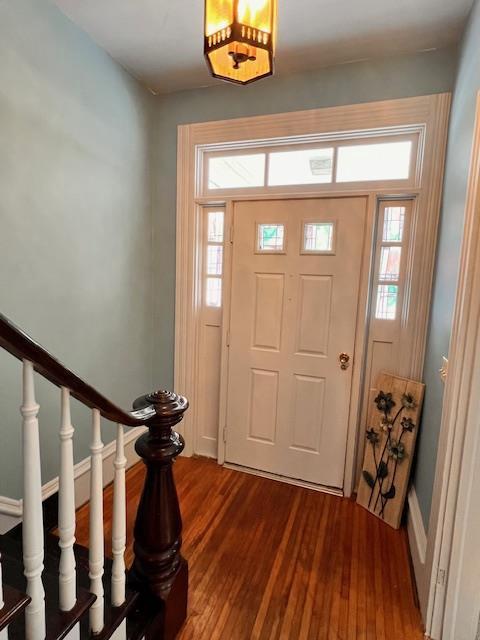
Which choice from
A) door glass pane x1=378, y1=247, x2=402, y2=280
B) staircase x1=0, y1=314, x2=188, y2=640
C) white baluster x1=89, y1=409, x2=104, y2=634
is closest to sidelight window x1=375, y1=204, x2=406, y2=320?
door glass pane x1=378, y1=247, x2=402, y2=280

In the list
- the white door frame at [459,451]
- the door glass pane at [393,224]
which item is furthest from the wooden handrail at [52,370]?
the door glass pane at [393,224]

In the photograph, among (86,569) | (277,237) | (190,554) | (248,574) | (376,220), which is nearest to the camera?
(86,569)

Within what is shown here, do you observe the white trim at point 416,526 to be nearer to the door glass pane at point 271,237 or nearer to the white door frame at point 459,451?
the white door frame at point 459,451

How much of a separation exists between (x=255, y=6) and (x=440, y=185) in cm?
143

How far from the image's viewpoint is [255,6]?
0.94m

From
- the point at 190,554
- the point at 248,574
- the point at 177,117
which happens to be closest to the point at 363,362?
the point at 248,574

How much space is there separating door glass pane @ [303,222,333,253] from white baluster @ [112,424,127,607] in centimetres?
165

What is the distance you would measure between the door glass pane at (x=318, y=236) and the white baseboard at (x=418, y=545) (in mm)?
1528

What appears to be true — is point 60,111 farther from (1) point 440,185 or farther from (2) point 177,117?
(1) point 440,185

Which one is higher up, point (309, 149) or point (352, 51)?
point (352, 51)

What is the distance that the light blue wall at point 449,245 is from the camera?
145cm

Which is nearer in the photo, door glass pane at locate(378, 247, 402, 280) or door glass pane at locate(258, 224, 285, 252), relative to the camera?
door glass pane at locate(378, 247, 402, 280)

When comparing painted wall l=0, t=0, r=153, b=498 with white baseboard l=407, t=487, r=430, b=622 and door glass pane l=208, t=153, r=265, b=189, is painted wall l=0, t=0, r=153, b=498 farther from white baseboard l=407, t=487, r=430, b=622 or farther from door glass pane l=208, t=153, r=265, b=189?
white baseboard l=407, t=487, r=430, b=622

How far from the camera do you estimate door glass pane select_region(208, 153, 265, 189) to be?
2.31 metres
